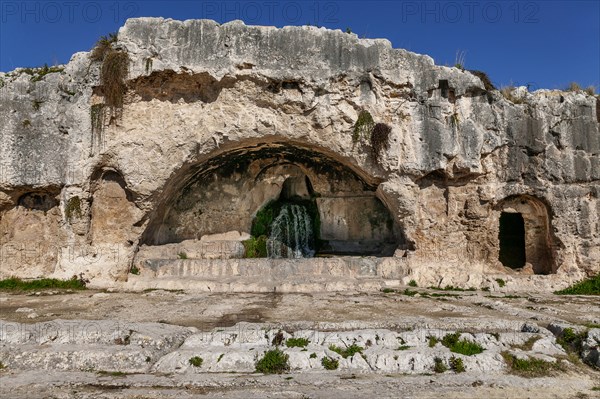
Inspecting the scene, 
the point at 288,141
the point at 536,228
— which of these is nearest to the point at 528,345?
the point at 536,228

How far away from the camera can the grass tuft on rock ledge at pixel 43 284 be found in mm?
11594

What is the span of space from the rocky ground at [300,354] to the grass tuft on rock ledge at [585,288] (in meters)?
3.98

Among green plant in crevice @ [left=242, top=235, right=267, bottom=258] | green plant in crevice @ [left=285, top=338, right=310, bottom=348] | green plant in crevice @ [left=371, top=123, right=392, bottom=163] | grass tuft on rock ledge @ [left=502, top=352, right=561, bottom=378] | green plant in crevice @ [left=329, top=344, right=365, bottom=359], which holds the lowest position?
grass tuft on rock ledge @ [left=502, top=352, right=561, bottom=378]

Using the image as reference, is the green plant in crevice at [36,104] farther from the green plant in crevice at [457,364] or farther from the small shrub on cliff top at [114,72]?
the green plant in crevice at [457,364]

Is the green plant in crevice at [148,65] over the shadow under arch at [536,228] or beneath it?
over

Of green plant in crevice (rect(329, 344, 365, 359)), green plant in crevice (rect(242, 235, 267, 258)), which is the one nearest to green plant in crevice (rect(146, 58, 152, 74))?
green plant in crevice (rect(242, 235, 267, 258))

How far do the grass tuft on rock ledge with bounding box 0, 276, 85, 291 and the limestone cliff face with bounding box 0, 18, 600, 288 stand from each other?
0.36 m

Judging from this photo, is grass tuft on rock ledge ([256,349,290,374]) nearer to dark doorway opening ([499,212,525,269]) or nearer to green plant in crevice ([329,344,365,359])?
green plant in crevice ([329,344,365,359])

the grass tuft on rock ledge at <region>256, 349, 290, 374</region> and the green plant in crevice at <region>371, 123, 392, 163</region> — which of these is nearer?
the grass tuft on rock ledge at <region>256, 349, 290, 374</region>

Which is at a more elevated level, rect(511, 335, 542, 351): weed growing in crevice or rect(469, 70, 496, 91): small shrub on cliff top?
rect(469, 70, 496, 91): small shrub on cliff top

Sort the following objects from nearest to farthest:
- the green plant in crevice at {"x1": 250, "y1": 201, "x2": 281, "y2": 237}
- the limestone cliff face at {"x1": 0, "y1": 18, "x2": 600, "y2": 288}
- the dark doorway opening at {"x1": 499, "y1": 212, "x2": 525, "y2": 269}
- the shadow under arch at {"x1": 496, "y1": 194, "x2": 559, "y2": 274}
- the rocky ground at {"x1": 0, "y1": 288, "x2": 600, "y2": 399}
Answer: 1. the rocky ground at {"x1": 0, "y1": 288, "x2": 600, "y2": 399}
2. the limestone cliff face at {"x1": 0, "y1": 18, "x2": 600, "y2": 288}
3. the shadow under arch at {"x1": 496, "y1": 194, "x2": 559, "y2": 274}
4. the dark doorway opening at {"x1": 499, "y1": 212, "x2": 525, "y2": 269}
5. the green plant in crevice at {"x1": 250, "y1": 201, "x2": 281, "y2": 237}

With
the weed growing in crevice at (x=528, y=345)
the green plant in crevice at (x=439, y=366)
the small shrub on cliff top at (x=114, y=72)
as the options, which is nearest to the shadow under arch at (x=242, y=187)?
the small shrub on cliff top at (x=114, y=72)

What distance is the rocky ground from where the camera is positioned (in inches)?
199

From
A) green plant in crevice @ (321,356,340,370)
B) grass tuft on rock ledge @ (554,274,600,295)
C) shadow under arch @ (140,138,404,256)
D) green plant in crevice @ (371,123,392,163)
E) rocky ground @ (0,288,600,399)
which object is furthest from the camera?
shadow under arch @ (140,138,404,256)
